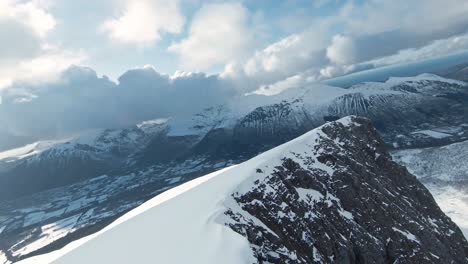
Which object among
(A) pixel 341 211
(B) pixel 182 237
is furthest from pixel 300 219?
(B) pixel 182 237

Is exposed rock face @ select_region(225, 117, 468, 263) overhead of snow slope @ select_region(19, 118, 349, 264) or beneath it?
beneath

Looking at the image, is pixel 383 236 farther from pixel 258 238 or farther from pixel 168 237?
pixel 168 237

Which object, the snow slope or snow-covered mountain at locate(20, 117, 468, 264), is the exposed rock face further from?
the snow slope

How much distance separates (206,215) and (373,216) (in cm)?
3929

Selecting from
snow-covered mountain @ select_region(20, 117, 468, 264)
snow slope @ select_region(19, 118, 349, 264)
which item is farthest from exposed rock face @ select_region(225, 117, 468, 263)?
snow slope @ select_region(19, 118, 349, 264)

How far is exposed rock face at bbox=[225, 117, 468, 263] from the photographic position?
5778cm

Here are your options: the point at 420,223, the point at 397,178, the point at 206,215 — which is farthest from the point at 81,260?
the point at 397,178

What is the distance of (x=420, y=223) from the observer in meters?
78.3

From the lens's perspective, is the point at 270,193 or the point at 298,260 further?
the point at 270,193

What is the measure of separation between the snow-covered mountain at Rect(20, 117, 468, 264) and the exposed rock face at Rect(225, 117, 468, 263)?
0.77ft

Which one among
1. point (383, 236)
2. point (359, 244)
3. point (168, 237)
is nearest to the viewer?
point (168, 237)

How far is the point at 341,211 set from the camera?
7031cm

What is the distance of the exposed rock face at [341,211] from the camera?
57781 mm

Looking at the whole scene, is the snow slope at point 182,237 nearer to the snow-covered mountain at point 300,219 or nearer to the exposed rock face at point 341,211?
the snow-covered mountain at point 300,219
